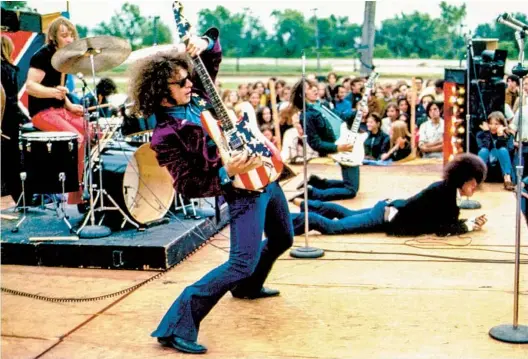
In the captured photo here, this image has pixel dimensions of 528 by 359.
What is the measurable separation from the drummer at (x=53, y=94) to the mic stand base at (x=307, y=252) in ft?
7.07

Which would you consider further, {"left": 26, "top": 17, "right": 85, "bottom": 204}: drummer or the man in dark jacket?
{"left": 26, "top": 17, "right": 85, "bottom": 204}: drummer

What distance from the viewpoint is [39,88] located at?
7305 millimetres

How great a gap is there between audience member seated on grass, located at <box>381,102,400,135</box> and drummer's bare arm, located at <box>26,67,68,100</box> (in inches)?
265

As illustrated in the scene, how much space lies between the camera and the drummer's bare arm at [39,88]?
7309 mm

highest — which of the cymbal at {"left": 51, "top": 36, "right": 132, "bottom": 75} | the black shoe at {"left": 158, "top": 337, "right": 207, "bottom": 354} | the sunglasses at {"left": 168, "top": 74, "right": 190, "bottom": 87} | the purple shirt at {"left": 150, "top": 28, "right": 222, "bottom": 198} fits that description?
the cymbal at {"left": 51, "top": 36, "right": 132, "bottom": 75}

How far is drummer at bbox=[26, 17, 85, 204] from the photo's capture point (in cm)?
721

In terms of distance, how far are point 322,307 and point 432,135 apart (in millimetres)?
7635

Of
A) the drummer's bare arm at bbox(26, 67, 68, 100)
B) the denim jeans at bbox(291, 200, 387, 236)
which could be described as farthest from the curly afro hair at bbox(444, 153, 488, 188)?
the drummer's bare arm at bbox(26, 67, 68, 100)

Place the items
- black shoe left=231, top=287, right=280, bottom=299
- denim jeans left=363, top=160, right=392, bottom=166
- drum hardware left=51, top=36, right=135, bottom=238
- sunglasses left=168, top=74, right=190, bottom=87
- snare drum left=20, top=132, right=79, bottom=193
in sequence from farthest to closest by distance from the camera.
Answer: denim jeans left=363, top=160, right=392, bottom=166 < snare drum left=20, top=132, right=79, bottom=193 < drum hardware left=51, top=36, right=135, bottom=238 < black shoe left=231, top=287, right=280, bottom=299 < sunglasses left=168, top=74, right=190, bottom=87

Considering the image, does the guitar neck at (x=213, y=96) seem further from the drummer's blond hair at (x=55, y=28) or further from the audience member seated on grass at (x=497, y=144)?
the audience member seated on grass at (x=497, y=144)

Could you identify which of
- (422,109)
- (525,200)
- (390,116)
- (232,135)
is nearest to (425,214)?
(525,200)

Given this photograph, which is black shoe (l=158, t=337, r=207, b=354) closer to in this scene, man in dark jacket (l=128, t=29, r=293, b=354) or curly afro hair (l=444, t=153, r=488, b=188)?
man in dark jacket (l=128, t=29, r=293, b=354)

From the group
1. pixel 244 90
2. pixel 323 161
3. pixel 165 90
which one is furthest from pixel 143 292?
pixel 244 90

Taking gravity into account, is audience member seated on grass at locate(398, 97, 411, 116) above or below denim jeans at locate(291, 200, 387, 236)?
above
